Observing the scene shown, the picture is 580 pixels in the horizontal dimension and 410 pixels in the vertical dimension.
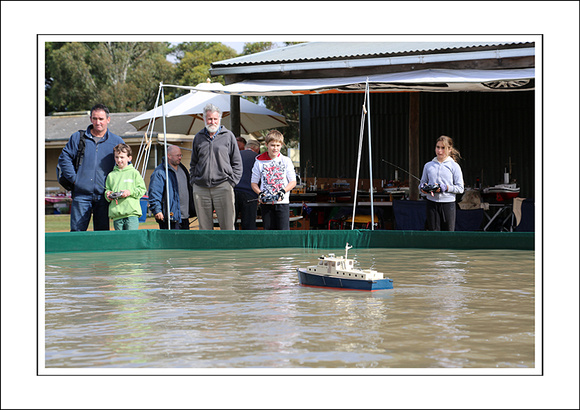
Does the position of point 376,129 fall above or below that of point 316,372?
above

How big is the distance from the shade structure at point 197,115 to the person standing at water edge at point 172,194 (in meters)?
4.83

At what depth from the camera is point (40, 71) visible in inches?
216

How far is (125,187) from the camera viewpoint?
9.77 metres

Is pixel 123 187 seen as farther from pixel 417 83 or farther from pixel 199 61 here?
pixel 199 61

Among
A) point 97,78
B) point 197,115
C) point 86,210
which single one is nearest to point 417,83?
point 86,210

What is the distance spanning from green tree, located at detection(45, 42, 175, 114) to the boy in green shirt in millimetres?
34449

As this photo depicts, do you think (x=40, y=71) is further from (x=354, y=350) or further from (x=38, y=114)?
(x=354, y=350)

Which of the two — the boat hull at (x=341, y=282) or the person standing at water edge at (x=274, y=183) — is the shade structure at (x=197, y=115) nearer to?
the person standing at water edge at (x=274, y=183)

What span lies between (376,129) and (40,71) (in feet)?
39.2

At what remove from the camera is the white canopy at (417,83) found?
37.4ft

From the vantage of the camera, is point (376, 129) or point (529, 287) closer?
point (529, 287)

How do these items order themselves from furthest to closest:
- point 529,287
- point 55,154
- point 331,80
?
point 55,154 < point 331,80 < point 529,287

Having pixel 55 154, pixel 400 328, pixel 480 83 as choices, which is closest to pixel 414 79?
pixel 480 83

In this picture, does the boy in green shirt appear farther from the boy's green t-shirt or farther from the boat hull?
the boat hull
